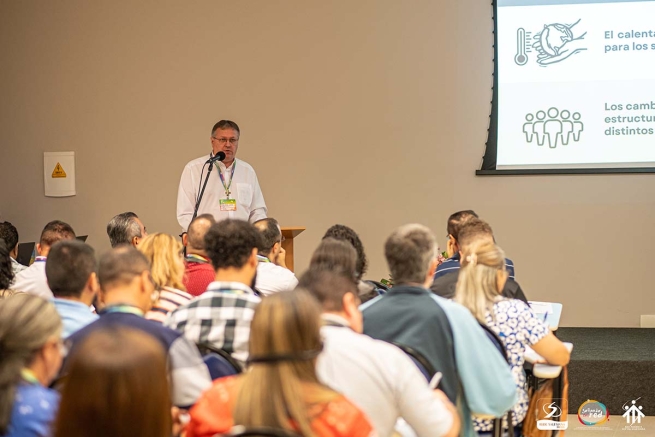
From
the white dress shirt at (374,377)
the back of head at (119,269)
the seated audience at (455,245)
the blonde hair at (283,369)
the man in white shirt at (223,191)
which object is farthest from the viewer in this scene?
the man in white shirt at (223,191)

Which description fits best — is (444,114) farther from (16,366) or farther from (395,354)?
(16,366)

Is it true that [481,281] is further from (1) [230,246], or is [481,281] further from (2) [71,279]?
(2) [71,279]

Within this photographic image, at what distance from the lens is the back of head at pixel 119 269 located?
8.04 ft

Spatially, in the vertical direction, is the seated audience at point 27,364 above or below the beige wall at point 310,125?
below

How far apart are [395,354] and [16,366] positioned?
907 millimetres

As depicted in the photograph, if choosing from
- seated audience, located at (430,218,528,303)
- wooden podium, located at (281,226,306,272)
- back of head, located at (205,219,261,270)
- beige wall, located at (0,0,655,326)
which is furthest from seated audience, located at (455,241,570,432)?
beige wall, located at (0,0,655,326)

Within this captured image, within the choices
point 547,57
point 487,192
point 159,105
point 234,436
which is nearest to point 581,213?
point 487,192

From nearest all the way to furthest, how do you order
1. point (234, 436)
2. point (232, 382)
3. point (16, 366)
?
1. point (234, 436)
2. point (16, 366)
3. point (232, 382)

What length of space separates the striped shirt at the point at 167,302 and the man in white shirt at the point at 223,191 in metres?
2.37

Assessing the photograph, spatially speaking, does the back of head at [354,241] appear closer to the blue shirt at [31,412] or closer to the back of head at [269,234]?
the back of head at [269,234]

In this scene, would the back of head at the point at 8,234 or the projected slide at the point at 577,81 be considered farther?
the projected slide at the point at 577,81

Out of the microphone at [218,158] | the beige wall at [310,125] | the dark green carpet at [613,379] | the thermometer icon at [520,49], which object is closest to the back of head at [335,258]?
the microphone at [218,158]

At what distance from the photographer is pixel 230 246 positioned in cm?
269

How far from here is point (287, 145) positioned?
279 inches
